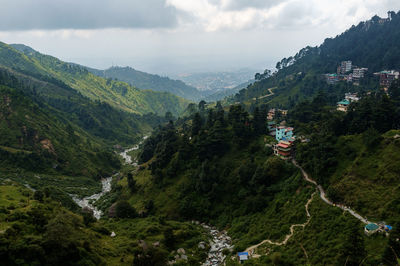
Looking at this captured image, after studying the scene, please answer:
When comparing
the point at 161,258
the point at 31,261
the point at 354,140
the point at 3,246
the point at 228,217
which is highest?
the point at 354,140

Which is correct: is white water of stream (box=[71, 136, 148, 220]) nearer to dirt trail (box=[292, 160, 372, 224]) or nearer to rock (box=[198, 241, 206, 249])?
rock (box=[198, 241, 206, 249])

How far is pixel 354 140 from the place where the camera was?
192 ft

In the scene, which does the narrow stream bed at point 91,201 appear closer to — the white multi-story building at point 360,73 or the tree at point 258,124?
the tree at point 258,124

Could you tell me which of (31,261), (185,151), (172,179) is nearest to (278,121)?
(185,151)

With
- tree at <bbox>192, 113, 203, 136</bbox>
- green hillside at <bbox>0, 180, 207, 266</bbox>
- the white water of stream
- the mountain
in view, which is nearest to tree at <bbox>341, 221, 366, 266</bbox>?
green hillside at <bbox>0, 180, 207, 266</bbox>

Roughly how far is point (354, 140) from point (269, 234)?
28371 mm

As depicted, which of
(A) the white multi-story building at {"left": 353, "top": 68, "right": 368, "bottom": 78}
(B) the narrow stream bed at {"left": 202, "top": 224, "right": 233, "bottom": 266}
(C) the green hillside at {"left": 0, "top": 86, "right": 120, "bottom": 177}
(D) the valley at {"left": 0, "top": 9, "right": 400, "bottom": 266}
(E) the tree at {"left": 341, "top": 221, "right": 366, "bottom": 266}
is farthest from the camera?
(A) the white multi-story building at {"left": 353, "top": 68, "right": 368, "bottom": 78}

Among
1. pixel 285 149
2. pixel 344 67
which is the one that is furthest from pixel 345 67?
pixel 285 149

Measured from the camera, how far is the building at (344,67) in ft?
519

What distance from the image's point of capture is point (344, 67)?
525 ft

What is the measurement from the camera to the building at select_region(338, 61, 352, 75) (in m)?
158

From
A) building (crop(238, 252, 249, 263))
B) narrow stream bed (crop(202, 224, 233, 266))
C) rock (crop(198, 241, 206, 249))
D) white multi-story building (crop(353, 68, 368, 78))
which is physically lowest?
narrow stream bed (crop(202, 224, 233, 266))

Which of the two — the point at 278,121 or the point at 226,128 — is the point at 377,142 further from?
the point at 278,121

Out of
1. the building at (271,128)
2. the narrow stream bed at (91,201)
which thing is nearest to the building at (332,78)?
the building at (271,128)
